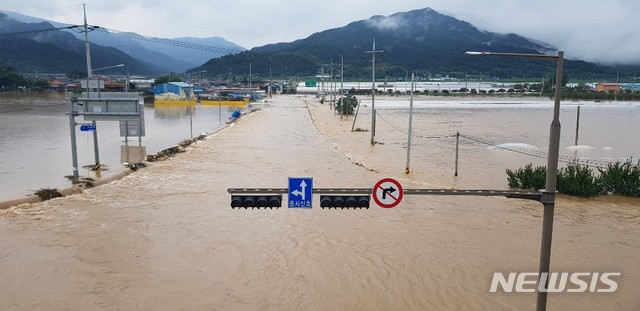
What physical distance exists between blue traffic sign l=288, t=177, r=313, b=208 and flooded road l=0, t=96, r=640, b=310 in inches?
104

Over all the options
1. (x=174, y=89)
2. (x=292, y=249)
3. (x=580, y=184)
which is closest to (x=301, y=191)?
(x=292, y=249)

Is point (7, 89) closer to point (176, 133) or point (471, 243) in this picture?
point (176, 133)

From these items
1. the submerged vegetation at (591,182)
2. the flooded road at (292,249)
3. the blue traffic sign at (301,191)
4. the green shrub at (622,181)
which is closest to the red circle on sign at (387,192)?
the blue traffic sign at (301,191)

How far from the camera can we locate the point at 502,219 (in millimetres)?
17938

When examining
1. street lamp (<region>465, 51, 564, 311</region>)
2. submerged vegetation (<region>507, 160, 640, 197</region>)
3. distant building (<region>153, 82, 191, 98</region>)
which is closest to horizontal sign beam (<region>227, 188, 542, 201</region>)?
street lamp (<region>465, 51, 564, 311</region>)

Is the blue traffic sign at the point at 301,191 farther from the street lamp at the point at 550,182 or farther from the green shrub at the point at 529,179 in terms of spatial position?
the green shrub at the point at 529,179

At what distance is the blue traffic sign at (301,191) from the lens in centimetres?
1016

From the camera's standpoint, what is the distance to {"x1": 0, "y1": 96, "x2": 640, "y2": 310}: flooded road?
37.6ft

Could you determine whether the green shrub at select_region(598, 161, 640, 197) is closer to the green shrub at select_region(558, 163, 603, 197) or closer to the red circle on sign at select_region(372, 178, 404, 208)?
the green shrub at select_region(558, 163, 603, 197)

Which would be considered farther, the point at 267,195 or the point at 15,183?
the point at 15,183

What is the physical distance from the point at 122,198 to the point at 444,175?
1609 centimetres

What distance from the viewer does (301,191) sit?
33.4 ft

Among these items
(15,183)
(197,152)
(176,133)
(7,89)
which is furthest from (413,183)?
(7,89)

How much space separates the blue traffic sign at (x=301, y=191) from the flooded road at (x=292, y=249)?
104 inches
